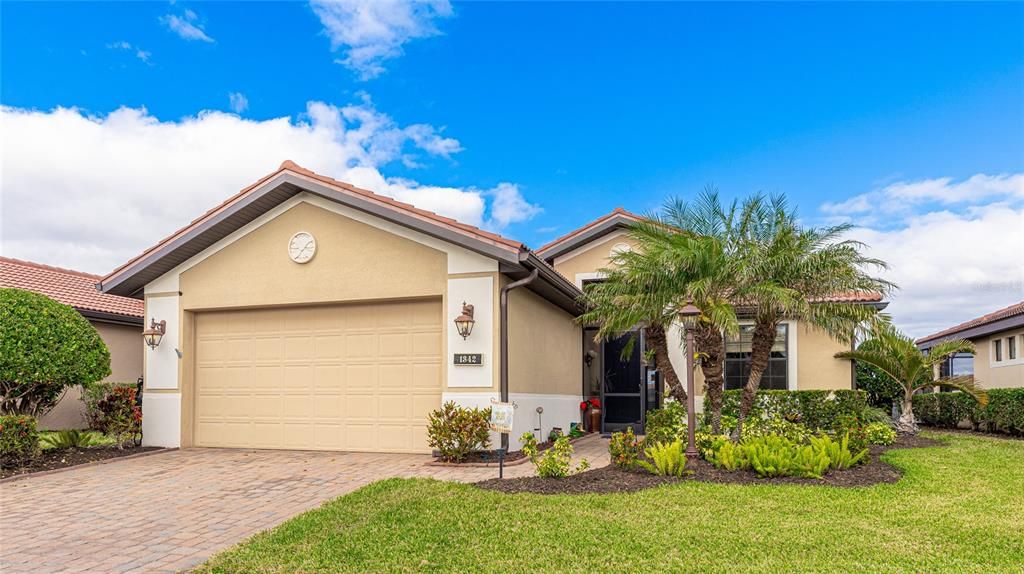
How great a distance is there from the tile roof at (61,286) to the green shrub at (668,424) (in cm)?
1352

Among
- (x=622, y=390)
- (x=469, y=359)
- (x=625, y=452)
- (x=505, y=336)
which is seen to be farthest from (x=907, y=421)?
(x=469, y=359)

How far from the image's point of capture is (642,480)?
27.6ft

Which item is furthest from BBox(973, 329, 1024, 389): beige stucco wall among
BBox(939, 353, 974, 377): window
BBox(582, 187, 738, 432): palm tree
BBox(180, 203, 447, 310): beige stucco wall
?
BBox(180, 203, 447, 310): beige stucco wall

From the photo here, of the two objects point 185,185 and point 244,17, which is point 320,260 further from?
point 185,185

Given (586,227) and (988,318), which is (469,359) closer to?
(586,227)

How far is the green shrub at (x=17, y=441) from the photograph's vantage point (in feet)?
33.1

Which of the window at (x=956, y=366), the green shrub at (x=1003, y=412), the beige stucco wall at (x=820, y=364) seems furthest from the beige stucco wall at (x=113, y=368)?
the window at (x=956, y=366)

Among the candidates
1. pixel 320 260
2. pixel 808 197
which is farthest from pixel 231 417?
pixel 808 197

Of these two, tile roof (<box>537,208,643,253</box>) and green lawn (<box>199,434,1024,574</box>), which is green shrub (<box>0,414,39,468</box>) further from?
tile roof (<box>537,208,643,253</box>)

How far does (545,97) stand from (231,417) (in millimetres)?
9766

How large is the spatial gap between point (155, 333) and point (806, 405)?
12533mm

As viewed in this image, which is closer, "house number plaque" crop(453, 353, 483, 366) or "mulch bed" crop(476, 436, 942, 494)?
"mulch bed" crop(476, 436, 942, 494)

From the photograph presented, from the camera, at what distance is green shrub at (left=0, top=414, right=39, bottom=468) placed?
10.1 metres

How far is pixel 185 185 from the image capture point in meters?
16.6
